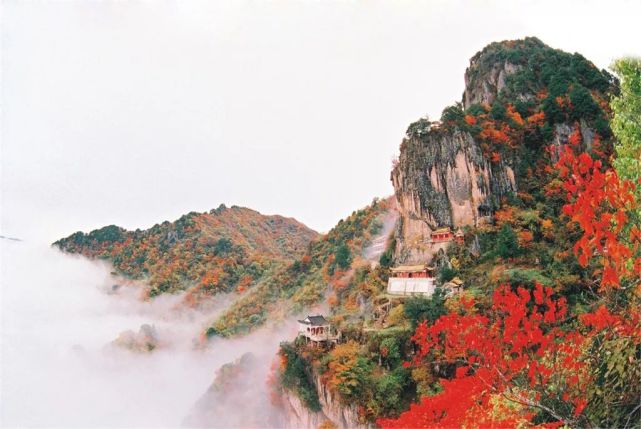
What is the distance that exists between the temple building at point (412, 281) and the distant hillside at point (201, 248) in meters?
32.4

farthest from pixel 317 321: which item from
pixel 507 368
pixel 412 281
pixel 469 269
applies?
pixel 507 368

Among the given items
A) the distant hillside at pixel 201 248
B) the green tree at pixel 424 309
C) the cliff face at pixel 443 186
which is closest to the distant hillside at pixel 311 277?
the distant hillside at pixel 201 248

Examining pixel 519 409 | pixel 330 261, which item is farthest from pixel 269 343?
pixel 519 409

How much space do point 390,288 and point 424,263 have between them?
2220 mm

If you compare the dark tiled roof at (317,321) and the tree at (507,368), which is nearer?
the tree at (507,368)

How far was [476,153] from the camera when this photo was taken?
24.5 m

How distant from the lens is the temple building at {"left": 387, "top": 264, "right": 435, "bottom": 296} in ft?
72.2

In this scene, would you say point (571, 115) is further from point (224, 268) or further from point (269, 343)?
point (224, 268)

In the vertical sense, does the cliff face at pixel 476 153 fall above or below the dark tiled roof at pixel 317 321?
above

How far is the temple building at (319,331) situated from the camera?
2247 cm

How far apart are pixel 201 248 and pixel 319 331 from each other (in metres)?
42.5

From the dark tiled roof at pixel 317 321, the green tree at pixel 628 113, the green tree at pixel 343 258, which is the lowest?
the dark tiled roof at pixel 317 321

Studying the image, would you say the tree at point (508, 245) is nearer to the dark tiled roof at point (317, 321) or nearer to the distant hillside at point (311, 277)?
the dark tiled roof at point (317, 321)

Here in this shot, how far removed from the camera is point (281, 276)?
148ft
